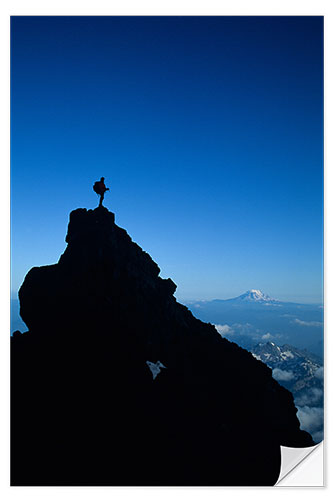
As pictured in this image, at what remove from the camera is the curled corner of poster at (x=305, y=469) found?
12.4 m

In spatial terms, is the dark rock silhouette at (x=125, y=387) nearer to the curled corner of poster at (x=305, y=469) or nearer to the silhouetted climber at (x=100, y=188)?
the curled corner of poster at (x=305, y=469)

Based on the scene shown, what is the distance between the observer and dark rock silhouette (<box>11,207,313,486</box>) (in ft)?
42.5

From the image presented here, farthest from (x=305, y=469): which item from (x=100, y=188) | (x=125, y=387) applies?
(x=100, y=188)

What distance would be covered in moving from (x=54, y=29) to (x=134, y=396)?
58.9 ft

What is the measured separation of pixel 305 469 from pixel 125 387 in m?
8.87

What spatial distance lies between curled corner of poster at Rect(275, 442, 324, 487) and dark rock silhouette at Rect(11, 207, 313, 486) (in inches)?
15.7

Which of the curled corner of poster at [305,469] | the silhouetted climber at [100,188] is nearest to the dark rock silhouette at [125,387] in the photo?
the curled corner of poster at [305,469]

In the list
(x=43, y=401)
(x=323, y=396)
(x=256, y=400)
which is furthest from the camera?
(x=256, y=400)

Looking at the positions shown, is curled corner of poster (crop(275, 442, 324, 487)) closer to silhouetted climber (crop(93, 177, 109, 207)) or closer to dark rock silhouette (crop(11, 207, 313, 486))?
dark rock silhouette (crop(11, 207, 313, 486))

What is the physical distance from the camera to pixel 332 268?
12945 mm

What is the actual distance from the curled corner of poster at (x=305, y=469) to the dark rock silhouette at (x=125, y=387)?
40 cm

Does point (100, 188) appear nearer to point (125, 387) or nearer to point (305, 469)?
point (125, 387)
